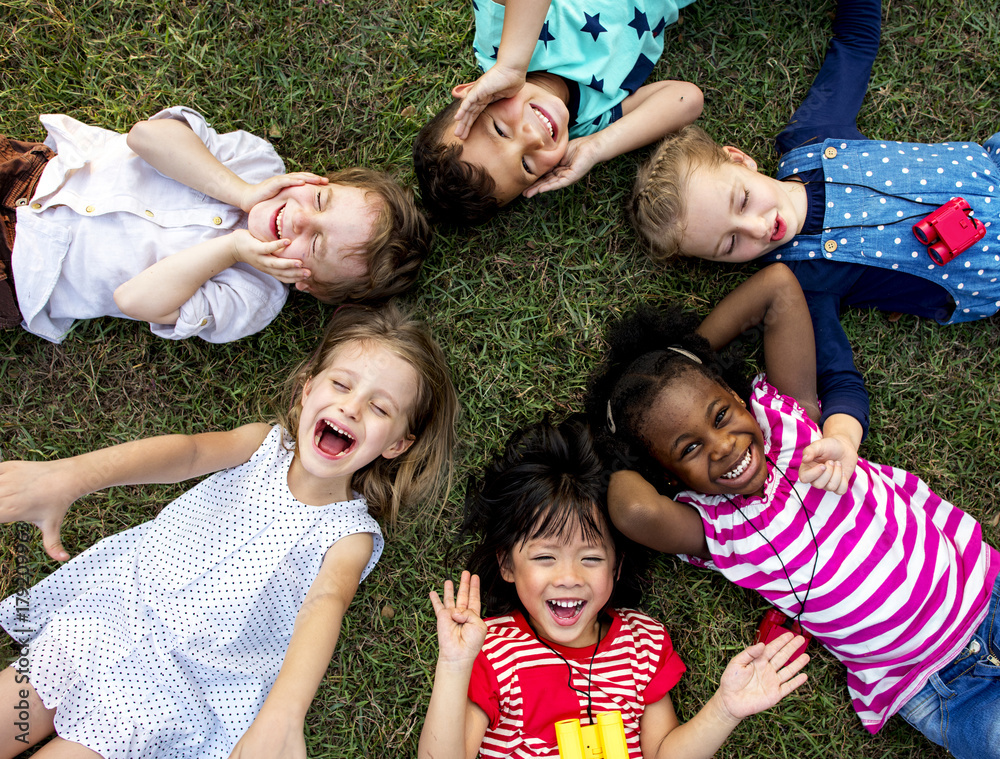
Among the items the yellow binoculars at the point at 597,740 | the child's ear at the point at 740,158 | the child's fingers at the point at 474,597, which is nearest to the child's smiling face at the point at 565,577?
the child's fingers at the point at 474,597

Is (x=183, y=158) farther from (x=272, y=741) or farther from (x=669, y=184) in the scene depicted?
(x=272, y=741)

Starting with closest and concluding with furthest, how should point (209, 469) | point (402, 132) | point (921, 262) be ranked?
point (209, 469)
point (921, 262)
point (402, 132)

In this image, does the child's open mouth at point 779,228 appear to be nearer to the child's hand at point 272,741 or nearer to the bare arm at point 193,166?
the bare arm at point 193,166

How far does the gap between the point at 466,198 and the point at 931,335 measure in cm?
208

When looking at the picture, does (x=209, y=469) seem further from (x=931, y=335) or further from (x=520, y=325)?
(x=931, y=335)

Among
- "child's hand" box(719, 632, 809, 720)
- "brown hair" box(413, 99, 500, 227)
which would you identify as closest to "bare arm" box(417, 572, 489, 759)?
"child's hand" box(719, 632, 809, 720)

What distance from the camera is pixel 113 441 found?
112 inches

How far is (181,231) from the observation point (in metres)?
2.69

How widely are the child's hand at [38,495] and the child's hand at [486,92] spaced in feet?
5.86

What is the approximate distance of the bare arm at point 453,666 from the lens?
2.26 metres

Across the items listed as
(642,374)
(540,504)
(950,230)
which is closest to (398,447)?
(540,504)

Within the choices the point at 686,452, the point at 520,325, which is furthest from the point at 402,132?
the point at 686,452

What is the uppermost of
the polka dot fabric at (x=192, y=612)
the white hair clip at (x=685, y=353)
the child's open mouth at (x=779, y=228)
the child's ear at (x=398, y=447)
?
the child's open mouth at (x=779, y=228)

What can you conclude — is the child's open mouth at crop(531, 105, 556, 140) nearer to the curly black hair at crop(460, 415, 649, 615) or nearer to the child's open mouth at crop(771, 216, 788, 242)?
the child's open mouth at crop(771, 216, 788, 242)
